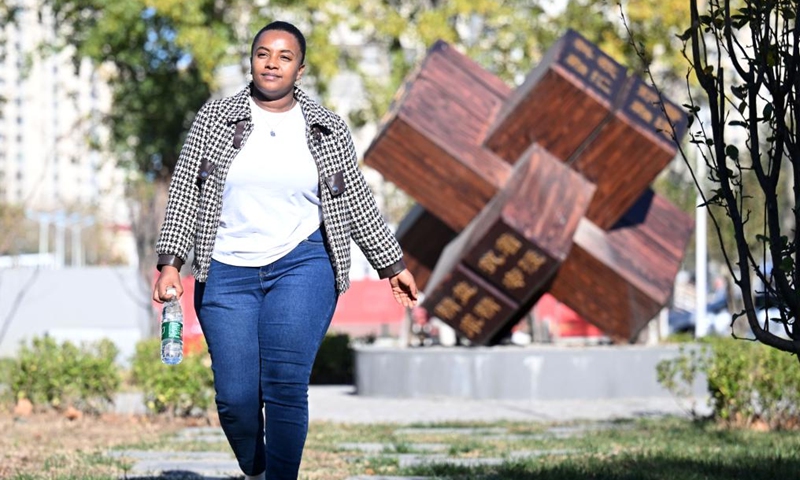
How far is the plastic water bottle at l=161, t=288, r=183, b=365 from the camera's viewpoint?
15.5 feet

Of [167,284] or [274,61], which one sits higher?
[274,61]

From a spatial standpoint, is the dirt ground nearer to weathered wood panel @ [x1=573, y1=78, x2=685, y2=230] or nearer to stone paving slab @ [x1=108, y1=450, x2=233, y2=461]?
stone paving slab @ [x1=108, y1=450, x2=233, y2=461]

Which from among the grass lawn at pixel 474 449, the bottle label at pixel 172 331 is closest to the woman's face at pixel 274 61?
the bottle label at pixel 172 331

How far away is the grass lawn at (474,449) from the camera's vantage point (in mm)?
6723

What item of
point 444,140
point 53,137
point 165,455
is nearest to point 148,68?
point 53,137

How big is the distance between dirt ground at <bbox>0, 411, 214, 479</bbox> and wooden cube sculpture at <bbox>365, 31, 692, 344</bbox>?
3427 millimetres

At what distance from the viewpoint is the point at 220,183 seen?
16.4ft

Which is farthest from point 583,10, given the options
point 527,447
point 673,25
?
point 527,447

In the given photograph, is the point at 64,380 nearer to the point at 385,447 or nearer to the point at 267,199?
the point at 385,447

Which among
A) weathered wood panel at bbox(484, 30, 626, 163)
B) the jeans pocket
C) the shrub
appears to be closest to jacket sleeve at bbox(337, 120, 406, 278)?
the jeans pocket

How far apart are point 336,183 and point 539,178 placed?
7.93 metres

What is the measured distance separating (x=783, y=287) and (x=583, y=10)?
16972 mm

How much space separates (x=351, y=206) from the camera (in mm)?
5141

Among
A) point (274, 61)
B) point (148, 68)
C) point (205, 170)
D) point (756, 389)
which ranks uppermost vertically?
point (148, 68)
